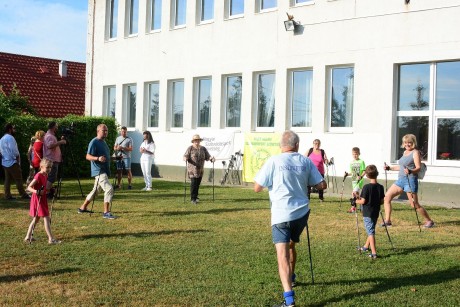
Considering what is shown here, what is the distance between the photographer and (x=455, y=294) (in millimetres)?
7023

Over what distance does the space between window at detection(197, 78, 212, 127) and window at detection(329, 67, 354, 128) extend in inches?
220

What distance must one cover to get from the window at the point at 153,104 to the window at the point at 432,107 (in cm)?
1113

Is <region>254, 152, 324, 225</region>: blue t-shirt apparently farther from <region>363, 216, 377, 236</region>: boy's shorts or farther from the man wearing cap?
the man wearing cap

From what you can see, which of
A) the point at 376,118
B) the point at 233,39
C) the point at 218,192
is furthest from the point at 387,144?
the point at 233,39

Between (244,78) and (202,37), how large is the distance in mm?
2732

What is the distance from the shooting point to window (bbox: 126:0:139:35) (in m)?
27.0

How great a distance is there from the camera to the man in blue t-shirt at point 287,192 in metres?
6.69

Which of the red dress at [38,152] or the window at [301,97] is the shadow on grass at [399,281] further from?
the window at [301,97]

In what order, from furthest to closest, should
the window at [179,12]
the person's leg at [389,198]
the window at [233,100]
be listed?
the window at [179,12]
the window at [233,100]
the person's leg at [389,198]

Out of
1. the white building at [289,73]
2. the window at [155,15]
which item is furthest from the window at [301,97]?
the window at [155,15]

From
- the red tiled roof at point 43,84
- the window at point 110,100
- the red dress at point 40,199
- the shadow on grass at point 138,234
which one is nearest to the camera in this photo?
the red dress at point 40,199

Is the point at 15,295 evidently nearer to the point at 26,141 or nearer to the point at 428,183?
the point at 428,183

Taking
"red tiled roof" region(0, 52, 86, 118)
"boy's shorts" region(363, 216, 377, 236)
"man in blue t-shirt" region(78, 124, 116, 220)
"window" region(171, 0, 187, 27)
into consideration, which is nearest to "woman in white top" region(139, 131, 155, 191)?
"man in blue t-shirt" region(78, 124, 116, 220)

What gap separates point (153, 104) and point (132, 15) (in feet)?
13.9
